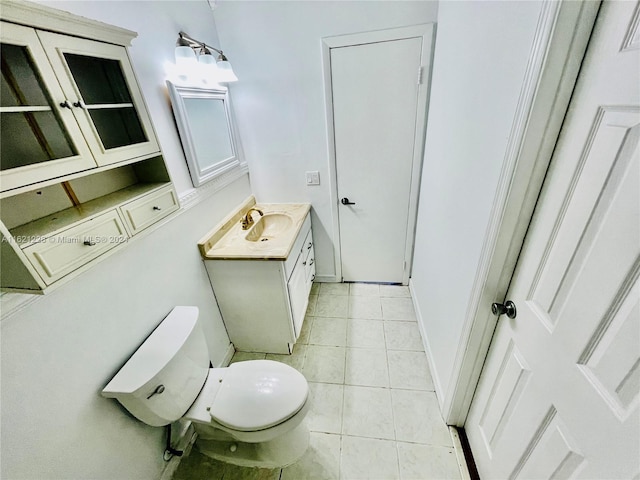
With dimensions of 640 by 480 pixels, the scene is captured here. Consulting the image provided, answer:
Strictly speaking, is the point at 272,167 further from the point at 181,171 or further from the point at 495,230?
the point at 495,230

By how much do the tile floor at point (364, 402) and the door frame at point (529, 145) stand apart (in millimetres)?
654

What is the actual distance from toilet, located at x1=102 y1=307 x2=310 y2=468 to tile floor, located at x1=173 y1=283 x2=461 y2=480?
12 centimetres

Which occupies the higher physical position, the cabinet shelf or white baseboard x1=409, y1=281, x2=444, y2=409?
the cabinet shelf

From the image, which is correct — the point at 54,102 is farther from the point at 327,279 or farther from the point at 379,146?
the point at 327,279

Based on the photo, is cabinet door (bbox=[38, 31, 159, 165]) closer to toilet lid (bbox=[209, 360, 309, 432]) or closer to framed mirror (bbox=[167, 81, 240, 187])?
framed mirror (bbox=[167, 81, 240, 187])

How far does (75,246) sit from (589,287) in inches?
53.7

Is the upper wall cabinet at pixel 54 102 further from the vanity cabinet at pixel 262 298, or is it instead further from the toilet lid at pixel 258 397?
the toilet lid at pixel 258 397

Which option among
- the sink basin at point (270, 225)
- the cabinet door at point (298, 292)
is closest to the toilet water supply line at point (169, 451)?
the cabinet door at point (298, 292)

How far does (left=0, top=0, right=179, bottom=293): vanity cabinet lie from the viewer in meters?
0.64

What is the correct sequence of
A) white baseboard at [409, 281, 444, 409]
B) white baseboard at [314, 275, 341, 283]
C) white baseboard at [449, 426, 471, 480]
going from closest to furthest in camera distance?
white baseboard at [449, 426, 471, 480] < white baseboard at [409, 281, 444, 409] < white baseboard at [314, 275, 341, 283]

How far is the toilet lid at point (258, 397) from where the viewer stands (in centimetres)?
111

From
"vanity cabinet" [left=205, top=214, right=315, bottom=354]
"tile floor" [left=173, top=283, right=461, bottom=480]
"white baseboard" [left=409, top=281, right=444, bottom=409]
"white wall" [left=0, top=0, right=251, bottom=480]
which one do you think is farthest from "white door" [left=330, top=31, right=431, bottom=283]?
"white wall" [left=0, top=0, right=251, bottom=480]

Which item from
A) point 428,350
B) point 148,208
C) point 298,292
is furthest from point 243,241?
point 428,350

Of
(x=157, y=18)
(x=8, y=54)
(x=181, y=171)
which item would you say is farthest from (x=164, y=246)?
(x=157, y=18)
